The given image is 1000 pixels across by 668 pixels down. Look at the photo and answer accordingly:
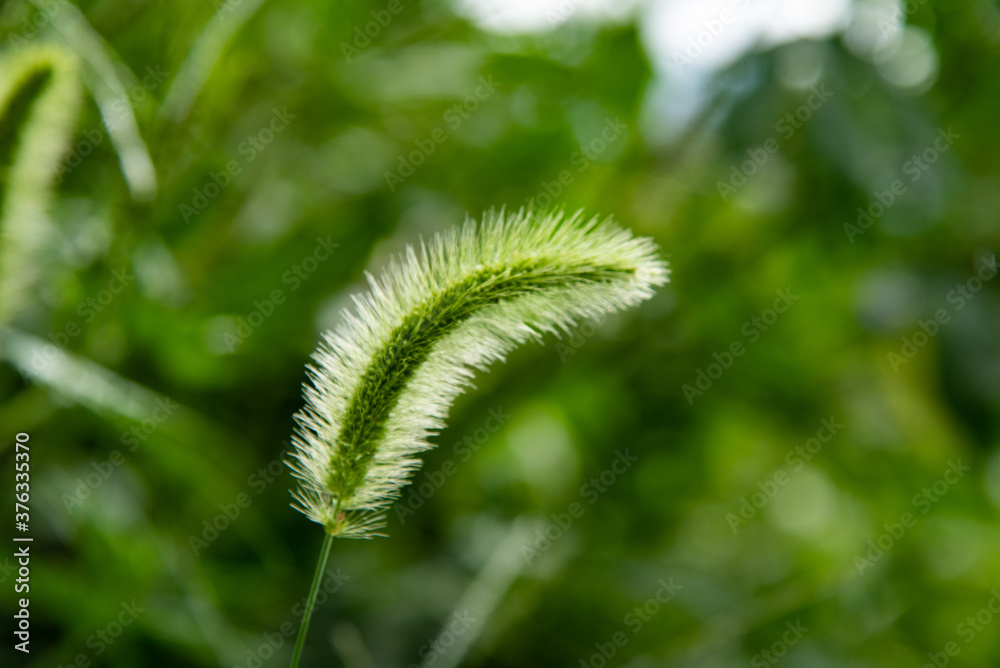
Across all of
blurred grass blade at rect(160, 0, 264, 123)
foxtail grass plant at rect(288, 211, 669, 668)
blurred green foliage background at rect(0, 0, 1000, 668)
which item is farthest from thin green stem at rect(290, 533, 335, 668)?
blurred grass blade at rect(160, 0, 264, 123)

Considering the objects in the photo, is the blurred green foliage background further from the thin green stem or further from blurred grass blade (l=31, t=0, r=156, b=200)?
the thin green stem

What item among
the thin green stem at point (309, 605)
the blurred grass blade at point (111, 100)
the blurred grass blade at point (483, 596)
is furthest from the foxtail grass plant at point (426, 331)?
the blurred grass blade at point (483, 596)

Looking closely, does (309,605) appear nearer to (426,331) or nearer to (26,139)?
(426,331)

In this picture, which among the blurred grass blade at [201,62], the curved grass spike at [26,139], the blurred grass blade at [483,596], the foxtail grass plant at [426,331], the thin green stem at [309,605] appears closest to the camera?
the thin green stem at [309,605]

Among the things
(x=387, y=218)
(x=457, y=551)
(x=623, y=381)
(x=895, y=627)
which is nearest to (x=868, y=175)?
(x=623, y=381)

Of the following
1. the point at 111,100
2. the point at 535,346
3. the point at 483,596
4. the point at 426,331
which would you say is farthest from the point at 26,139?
the point at 535,346

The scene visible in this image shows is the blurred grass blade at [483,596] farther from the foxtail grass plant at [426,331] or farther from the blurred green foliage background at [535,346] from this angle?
the foxtail grass plant at [426,331]
